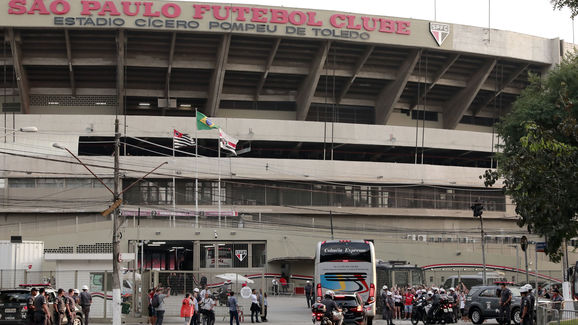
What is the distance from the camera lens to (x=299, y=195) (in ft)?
226

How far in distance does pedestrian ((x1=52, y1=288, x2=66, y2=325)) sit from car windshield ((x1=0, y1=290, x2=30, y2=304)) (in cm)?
172

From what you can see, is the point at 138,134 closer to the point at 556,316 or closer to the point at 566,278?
the point at 566,278

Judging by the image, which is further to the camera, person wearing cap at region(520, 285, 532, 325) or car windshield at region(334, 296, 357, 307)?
car windshield at region(334, 296, 357, 307)

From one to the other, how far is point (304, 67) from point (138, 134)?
14.6m

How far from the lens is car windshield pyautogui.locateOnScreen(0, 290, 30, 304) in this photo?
27328 millimetres

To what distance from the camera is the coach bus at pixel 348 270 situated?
33.2m

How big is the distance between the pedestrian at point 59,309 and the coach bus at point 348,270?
35.2ft

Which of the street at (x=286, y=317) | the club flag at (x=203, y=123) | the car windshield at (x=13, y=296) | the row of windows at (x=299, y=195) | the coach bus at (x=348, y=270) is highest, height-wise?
the club flag at (x=203, y=123)

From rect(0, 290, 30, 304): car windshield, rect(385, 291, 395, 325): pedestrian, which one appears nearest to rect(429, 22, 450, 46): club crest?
rect(385, 291, 395, 325): pedestrian

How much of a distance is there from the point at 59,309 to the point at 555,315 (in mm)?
14992

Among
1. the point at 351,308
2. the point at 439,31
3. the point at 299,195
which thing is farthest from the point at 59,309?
the point at 439,31

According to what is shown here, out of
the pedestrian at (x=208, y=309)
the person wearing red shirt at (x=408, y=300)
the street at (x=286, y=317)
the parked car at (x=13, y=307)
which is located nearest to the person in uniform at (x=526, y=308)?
the street at (x=286, y=317)

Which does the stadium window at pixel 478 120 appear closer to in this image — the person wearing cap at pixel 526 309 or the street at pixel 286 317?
the street at pixel 286 317

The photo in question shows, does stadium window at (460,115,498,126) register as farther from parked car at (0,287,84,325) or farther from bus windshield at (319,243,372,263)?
parked car at (0,287,84,325)
